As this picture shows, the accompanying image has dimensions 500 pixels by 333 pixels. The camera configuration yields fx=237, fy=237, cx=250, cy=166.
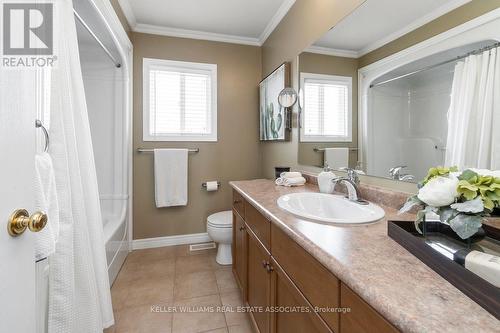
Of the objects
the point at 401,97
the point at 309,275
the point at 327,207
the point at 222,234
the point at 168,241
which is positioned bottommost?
the point at 168,241

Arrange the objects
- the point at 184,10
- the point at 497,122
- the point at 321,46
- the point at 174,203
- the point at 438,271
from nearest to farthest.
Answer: the point at 438,271 < the point at 497,122 < the point at 321,46 < the point at 184,10 < the point at 174,203

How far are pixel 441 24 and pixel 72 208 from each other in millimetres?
1722

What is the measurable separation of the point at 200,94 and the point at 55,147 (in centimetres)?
189

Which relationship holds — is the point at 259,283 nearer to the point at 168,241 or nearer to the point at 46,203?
the point at 46,203

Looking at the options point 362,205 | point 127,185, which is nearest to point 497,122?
point 362,205

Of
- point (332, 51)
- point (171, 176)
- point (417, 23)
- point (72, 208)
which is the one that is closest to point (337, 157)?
point (332, 51)

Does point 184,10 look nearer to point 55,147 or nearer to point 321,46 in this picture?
point 321,46

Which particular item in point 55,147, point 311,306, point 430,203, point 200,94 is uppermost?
point 200,94

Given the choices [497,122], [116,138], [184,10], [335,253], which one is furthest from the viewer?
[116,138]

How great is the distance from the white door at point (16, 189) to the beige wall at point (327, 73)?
1460 millimetres

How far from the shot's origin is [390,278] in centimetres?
54

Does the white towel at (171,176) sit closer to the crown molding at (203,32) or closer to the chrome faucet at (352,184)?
the crown molding at (203,32)

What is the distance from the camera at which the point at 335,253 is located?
66 centimetres

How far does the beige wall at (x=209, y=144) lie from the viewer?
8.32 feet
